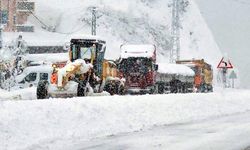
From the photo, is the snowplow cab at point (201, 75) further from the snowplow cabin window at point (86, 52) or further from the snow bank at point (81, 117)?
the snow bank at point (81, 117)

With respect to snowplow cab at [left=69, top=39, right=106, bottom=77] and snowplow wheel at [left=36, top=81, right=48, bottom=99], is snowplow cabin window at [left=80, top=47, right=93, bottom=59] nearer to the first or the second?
snowplow cab at [left=69, top=39, right=106, bottom=77]

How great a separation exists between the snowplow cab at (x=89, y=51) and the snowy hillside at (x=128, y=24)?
64.8 m

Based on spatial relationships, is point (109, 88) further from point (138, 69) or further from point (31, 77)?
point (31, 77)

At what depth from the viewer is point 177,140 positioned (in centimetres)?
1220

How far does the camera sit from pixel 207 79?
57156 millimetres

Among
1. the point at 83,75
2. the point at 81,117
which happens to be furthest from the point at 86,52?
the point at 81,117

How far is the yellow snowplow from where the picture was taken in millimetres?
22219

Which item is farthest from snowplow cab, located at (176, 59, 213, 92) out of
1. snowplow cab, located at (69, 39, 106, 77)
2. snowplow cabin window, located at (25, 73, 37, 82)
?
snowplow cab, located at (69, 39, 106, 77)

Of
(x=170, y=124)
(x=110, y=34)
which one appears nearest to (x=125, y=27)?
(x=110, y=34)

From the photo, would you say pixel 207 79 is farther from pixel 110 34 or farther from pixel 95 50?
pixel 110 34

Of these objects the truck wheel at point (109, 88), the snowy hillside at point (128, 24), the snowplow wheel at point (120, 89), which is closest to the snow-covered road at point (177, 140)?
the truck wheel at point (109, 88)

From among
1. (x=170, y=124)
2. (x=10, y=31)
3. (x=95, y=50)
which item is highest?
(x=10, y=31)

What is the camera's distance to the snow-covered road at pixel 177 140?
36.0 feet

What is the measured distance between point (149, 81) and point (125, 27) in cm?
8127
